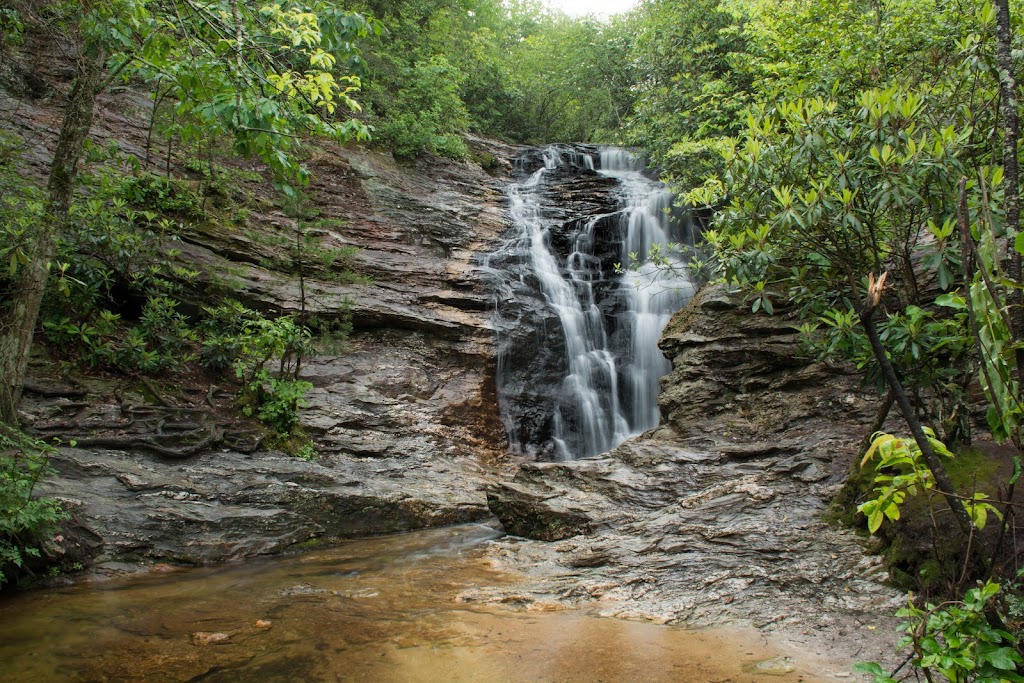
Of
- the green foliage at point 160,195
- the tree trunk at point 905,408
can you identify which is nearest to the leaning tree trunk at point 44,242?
the green foliage at point 160,195

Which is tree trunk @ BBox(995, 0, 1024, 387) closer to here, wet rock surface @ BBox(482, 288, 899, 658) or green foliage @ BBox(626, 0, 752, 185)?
wet rock surface @ BBox(482, 288, 899, 658)

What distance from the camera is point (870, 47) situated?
10484mm

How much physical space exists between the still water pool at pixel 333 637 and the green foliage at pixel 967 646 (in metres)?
1.40

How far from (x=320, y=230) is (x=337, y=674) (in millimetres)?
10955

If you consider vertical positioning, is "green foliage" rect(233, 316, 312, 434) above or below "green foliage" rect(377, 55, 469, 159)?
below

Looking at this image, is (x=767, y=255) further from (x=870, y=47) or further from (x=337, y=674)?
(x=870, y=47)

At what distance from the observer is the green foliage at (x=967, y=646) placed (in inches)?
73.8

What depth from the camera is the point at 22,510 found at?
4949mm

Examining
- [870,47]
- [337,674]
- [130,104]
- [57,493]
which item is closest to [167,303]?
[57,493]

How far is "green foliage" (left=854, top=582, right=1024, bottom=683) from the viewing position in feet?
6.15

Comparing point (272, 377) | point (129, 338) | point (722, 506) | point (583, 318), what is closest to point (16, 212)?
point (129, 338)

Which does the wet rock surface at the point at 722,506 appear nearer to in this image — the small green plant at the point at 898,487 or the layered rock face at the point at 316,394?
the small green plant at the point at 898,487

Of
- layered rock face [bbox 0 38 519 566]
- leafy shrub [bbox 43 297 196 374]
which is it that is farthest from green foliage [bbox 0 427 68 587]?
leafy shrub [bbox 43 297 196 374]

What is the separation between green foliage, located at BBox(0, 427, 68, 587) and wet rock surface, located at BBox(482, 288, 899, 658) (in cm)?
378
